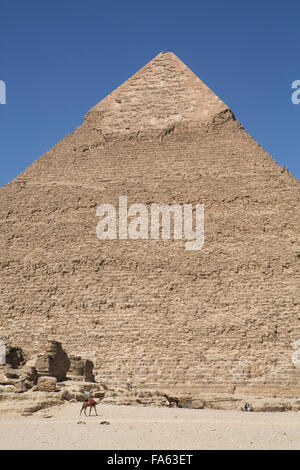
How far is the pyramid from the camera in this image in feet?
73.7

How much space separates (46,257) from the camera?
27.3 meters

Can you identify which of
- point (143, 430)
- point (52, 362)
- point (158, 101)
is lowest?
point (143, 430)

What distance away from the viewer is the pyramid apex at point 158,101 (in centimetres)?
3048

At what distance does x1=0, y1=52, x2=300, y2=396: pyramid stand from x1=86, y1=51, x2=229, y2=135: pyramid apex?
53 mm

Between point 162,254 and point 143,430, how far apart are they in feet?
51.1

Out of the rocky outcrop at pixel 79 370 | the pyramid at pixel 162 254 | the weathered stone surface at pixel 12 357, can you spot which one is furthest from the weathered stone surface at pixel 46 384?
the pyramid at pixel 162 254

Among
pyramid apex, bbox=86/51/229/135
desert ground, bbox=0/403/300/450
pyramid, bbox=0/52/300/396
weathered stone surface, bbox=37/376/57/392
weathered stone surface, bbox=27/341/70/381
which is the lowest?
desert ground, bbox=0/403/300/450

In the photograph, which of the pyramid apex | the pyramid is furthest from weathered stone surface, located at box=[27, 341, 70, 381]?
the pyramid apex

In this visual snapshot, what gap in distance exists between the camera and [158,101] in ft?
102

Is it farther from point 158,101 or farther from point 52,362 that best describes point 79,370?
point 158,101

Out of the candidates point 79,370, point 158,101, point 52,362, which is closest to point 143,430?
point 52,362

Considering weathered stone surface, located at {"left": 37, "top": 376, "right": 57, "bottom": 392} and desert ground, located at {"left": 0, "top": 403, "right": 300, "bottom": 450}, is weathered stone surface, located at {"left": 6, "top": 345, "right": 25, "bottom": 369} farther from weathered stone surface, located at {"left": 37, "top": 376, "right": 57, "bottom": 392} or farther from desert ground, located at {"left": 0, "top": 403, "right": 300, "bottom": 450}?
desert ground, located at {"left": 0, "top": 403, "right": 300, "bottom": 450}
